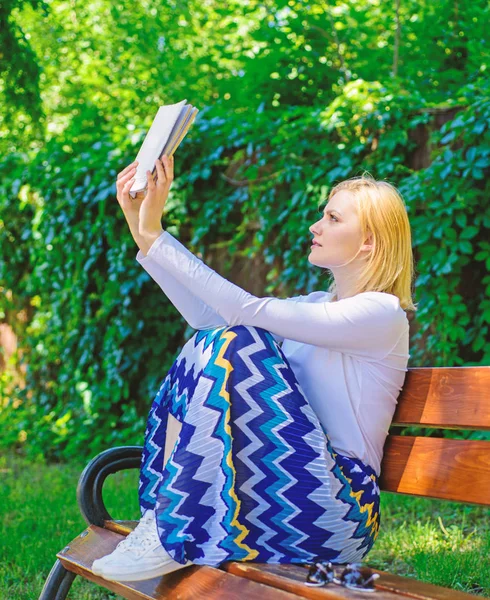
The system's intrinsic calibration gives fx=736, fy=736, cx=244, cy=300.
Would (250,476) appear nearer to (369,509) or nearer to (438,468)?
(369,509)

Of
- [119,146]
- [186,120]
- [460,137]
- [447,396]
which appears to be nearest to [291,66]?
[119,146]

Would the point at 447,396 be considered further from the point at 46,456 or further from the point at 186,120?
the point at 46,456

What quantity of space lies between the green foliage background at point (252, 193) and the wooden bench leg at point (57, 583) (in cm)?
193

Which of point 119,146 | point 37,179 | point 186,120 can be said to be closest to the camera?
point 186,120

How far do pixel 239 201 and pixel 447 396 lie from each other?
9.17 ft

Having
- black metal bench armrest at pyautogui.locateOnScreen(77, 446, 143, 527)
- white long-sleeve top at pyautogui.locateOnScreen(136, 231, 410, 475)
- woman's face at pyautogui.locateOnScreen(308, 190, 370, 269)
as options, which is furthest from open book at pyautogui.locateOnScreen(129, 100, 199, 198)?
black metal bench armrest at pyautogui.locateOnScreen(77, 446, 143, 527)

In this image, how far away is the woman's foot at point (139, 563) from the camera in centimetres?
156

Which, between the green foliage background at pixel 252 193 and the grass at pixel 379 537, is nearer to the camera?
the grass at pixel 379 537

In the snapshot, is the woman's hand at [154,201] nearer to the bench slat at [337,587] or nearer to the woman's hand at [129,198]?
the woman's hand at [129,198]

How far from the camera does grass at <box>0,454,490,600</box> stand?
239 cm

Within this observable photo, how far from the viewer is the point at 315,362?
5.93 ft

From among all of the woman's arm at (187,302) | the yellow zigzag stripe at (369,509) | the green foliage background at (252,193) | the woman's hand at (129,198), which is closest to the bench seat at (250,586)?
the yellow zigzag stripe at (369,509)

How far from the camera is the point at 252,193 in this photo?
164 inches

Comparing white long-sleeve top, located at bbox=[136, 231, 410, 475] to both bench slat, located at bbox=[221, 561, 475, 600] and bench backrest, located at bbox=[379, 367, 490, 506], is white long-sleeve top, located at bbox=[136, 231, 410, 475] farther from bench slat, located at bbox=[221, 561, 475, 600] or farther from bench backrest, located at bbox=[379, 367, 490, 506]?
bench slat, located at bbox=[221, 561, 475, 600]
